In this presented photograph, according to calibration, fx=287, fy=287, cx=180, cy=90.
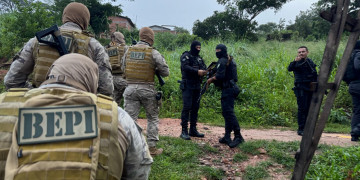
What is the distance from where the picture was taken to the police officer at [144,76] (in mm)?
4137

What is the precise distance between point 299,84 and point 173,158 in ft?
9.44

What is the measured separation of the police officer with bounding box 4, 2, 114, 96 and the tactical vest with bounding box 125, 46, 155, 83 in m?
1.21

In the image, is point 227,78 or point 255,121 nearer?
point 227,78

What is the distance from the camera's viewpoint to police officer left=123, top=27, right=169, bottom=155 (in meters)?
4.14

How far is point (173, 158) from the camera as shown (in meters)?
4.23

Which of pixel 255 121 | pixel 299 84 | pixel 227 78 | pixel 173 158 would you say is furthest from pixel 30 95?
pixel 255 121

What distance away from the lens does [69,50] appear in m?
2.69

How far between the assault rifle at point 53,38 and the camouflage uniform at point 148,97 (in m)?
1.64

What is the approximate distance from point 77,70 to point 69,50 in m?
1.25

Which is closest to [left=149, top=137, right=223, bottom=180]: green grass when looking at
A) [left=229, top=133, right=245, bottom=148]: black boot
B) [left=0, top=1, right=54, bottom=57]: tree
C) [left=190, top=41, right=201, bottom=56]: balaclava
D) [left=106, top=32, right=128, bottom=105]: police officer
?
[left=229, top=133, right=245, bottom=148]: black boot

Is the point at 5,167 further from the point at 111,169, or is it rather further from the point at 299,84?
the point at 299,84

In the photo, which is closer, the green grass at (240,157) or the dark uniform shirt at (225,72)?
the green grass at (240,157)

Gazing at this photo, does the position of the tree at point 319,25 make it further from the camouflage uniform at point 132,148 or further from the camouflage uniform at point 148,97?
the camouflage uniform at point 132,148

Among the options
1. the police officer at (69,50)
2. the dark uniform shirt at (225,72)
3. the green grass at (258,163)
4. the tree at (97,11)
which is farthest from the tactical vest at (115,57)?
the tree at (97,11)
